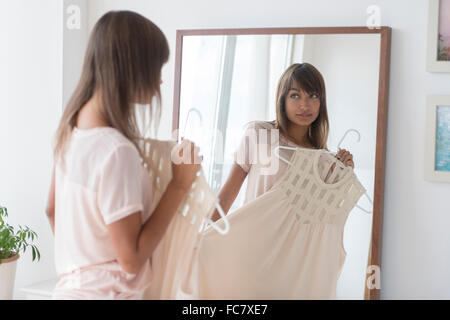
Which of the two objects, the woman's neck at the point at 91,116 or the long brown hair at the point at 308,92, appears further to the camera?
the long brown hair at the point at 308,92

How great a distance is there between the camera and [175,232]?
1258 millimetres

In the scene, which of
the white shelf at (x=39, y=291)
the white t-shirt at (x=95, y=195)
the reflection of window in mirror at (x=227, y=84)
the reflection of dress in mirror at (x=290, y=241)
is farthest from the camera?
the white shelf at (x=39, y=291)

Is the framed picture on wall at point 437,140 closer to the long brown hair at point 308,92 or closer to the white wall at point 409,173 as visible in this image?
the white wall at point 409,173

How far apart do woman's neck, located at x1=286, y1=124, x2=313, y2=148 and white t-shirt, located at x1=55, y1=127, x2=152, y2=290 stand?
0.84 metres

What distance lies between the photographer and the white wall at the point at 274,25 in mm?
1967

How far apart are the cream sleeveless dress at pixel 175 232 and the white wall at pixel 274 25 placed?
1.04m

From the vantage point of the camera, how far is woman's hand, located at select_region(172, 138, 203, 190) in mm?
1185

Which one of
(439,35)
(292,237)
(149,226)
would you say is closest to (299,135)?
(292,237)

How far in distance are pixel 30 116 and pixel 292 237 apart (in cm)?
144

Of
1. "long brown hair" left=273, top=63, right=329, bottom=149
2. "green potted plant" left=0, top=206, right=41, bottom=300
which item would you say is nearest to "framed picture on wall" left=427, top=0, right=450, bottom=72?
"long brown hair" left=273, top=63, right=329, bottom=149

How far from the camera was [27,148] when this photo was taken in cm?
243

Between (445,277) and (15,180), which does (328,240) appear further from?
(15,180)

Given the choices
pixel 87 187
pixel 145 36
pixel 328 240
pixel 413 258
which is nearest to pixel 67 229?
pixel 87 187

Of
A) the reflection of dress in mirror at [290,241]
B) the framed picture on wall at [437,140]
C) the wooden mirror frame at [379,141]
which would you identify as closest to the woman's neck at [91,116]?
the reflection of dress in mirror at [290,241]
